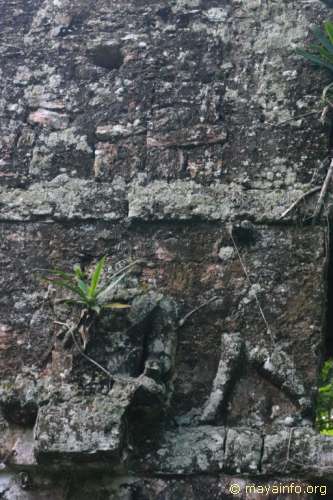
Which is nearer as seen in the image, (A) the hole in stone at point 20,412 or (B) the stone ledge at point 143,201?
(A) the hole in stone at point 20,412

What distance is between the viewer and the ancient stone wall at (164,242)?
11.8 feet

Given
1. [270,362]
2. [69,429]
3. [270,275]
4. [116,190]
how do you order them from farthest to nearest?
[116,190] → [270,275] → [270,362] → [69,429]

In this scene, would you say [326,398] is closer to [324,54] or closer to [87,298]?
[87,298]

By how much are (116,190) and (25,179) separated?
1.86ft

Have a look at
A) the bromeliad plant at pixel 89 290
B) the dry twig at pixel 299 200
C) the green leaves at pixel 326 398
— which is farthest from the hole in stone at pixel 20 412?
the green leaves at pixel 326 398

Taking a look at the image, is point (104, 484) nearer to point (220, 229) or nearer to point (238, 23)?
point (220, 229)

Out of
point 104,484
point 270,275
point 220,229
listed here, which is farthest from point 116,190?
point 104,484

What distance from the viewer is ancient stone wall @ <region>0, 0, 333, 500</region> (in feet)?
11.8

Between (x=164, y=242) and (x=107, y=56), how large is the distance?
150cm

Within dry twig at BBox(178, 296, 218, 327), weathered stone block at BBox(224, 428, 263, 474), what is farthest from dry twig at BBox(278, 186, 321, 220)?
weathered stone block at BBox(224, 428, 263, 474)

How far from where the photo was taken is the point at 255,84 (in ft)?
15.5

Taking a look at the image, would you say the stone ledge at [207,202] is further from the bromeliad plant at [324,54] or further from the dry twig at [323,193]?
the bromeliad plant at [324,54]

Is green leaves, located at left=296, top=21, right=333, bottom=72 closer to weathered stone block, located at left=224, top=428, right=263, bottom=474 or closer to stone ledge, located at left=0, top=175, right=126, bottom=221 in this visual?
stone ledge, located at left=0, top=175, right=126, bottom=221

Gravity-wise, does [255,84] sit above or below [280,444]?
above
